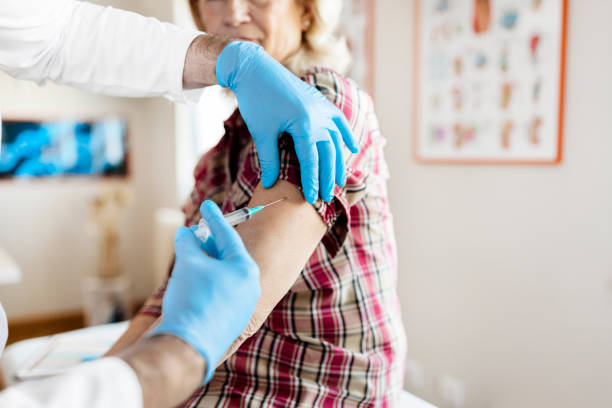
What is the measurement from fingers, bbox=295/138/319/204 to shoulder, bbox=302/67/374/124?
0.15 m

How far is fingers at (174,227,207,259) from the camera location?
1.83 feet

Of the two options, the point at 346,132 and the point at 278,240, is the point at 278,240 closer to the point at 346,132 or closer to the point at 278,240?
the point at 278,240

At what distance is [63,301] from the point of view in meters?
3.96

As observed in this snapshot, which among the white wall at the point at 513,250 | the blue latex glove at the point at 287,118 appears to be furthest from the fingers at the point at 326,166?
the white wall at the point at 513,250

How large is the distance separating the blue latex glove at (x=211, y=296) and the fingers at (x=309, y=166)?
0.58 feet

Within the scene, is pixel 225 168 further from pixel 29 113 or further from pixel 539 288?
pixel 29 113

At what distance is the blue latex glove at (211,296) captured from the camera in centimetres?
50

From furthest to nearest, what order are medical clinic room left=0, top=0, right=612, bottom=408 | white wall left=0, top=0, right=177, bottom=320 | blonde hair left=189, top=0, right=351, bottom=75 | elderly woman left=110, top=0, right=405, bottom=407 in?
white wall left=0, top=0, right=177, bottom=320, blonde hair left=189, top=0, right=351, bottom=75, elderly woman left=110, top=0, right=405, bottom=407, medical clinic room left=0, top=0, right=612, bottom=408

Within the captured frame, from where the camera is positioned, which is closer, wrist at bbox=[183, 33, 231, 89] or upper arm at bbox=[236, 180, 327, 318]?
upper arm at bbox=[236, 180, 327, 318]

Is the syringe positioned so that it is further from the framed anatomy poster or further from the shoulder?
the framed anatomy poster

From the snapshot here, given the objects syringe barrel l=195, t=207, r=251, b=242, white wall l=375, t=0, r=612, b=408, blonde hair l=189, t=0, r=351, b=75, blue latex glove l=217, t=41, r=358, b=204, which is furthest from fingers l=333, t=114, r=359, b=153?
white wall l=375, t=0, r=612, b=408

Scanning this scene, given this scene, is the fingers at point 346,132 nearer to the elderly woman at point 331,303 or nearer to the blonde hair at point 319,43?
the elderly woman at point 331,303

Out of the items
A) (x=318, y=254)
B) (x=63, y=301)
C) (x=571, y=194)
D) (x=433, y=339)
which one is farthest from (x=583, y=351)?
(x=63, y=301)

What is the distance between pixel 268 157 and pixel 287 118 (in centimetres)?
7
